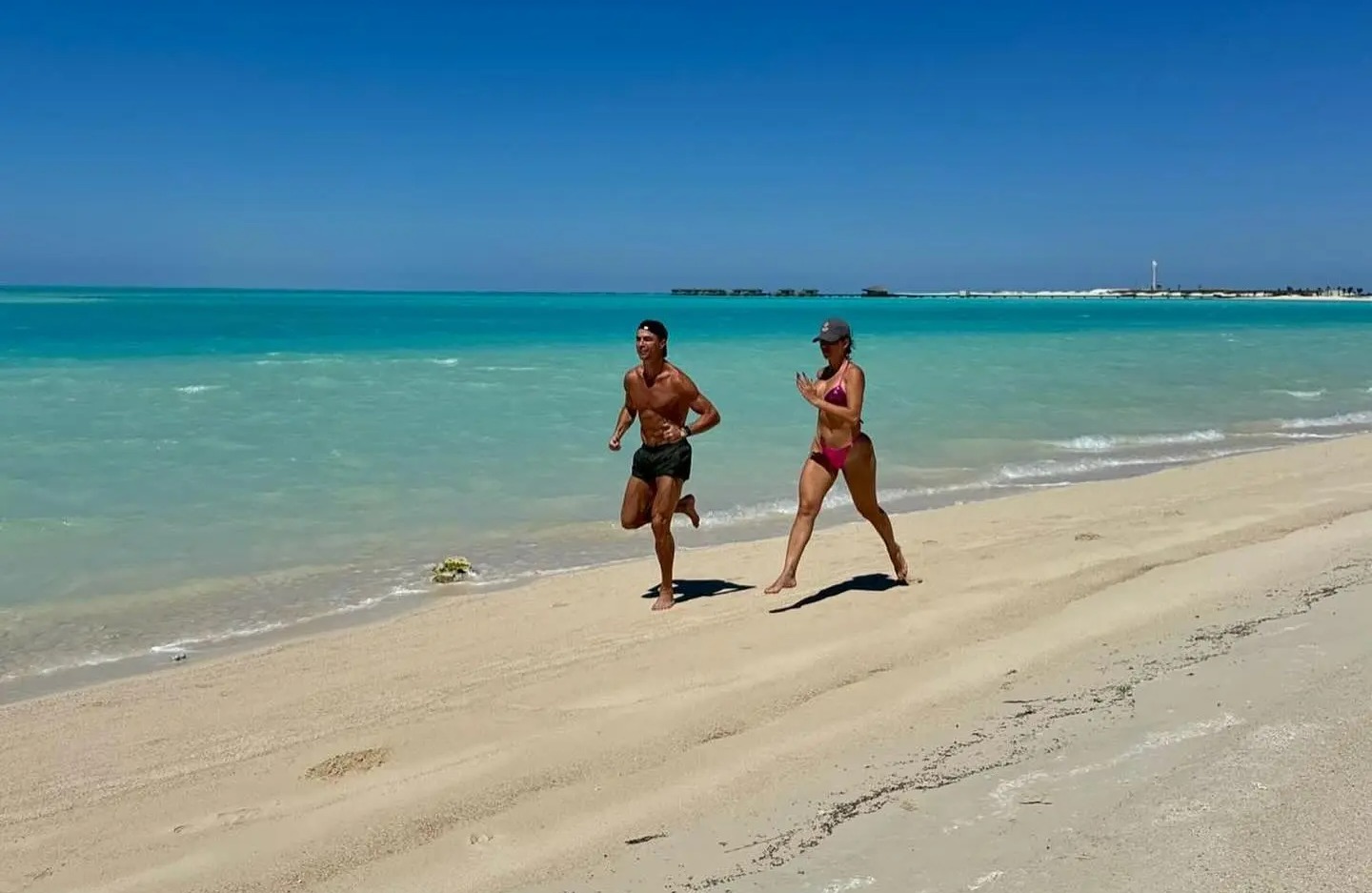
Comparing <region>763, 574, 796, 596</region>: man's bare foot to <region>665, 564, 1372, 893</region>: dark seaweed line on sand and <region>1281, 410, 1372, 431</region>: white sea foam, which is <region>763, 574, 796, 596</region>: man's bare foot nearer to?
<region>665, 564, 1372, 893</region>: dark seaweed line on sand

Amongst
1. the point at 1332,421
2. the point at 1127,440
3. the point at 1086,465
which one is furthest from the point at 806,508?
the point at 1332,421

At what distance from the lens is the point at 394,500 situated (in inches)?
442

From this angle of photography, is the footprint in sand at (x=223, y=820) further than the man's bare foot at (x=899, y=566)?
No

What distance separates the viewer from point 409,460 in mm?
13797

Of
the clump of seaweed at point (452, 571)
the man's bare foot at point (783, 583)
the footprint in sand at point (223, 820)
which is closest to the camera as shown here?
the footprint in sand at point (223, 820)

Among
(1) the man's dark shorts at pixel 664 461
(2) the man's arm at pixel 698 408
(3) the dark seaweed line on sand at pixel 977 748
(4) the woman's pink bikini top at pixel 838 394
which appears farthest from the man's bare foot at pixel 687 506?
(3) the dark seaweed line on sand at pixel 977 748

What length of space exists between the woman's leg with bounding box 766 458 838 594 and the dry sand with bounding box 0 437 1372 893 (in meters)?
0.18

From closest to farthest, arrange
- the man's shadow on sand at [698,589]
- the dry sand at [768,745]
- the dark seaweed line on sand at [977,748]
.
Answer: the dry sand at [768,745] → the dark seaweed line on sand at [977,748] → the man's shadow on sand at [698,589]

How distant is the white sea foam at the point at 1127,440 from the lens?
1530cm

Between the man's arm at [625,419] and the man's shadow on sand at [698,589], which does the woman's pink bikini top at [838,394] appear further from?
the man's shadow on sand at [698,589]

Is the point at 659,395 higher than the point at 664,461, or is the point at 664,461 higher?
the point at 659,395

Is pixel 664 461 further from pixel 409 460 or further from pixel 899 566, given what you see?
pixel 409 460

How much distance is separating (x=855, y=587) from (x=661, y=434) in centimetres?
164

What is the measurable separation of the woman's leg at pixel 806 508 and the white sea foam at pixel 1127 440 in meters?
9.52
